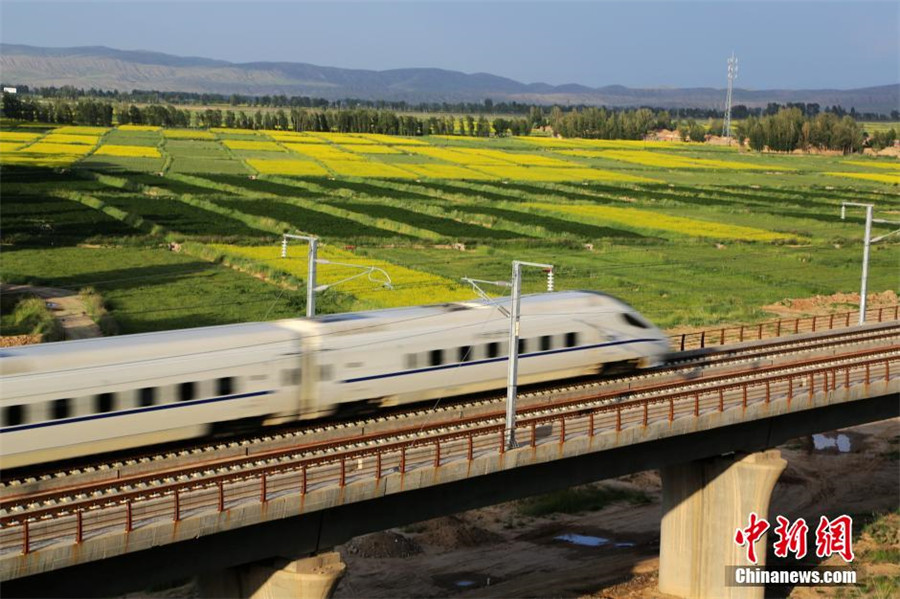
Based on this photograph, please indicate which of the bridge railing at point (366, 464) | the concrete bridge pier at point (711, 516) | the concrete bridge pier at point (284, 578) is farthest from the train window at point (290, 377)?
the concrete bridge pier at point (711, 516)

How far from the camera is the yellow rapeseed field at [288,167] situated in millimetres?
155875

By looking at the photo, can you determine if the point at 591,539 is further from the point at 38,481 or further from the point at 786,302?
the point at 786,302

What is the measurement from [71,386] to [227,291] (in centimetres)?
4605

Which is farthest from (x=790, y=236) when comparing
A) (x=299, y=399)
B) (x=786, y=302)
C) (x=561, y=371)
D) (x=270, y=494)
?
(x=270, y=494)

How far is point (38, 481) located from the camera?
94.9ft

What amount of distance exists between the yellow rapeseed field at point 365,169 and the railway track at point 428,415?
106937 millimetres

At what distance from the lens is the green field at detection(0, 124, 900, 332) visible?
76.8 meters

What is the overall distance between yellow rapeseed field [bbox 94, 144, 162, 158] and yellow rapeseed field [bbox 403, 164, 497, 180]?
37.7 m

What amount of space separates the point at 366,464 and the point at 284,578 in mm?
3461

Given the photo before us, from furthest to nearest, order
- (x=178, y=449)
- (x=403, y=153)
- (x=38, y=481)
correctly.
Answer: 1. (x=403, y=153)
2. (x=178, y=449)
3. (x=38, y=481)

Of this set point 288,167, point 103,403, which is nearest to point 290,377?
point 103,403

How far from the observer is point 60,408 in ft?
99.3

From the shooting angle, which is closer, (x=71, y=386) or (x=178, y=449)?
(x=71, y=386)

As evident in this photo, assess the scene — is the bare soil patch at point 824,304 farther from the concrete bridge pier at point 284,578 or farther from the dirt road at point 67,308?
the concrete bridge pier at point 284,578
